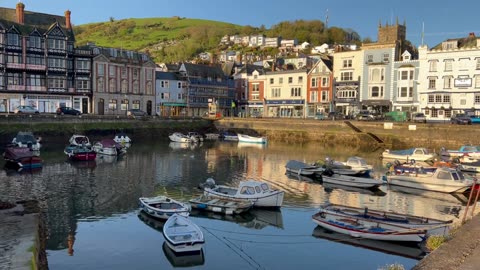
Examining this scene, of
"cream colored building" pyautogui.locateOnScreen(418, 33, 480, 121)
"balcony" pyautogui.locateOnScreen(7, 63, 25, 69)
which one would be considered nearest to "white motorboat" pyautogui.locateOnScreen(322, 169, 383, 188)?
"cream colored building" pyautogui.locateOnScreen(418, 33, 480, 121)

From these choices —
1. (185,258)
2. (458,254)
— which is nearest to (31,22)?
(185,258)

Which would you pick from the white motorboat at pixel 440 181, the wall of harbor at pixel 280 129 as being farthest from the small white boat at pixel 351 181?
the wall of harbor at pixel 280 129

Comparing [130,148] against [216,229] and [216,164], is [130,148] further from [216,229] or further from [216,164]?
[216,229]

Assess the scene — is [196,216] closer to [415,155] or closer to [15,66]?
[415,155]

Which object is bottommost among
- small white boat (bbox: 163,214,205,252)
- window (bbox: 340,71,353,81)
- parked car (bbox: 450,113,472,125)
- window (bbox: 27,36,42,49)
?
small white boat (bbox: 163,214,205,252)

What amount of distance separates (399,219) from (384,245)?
218cm

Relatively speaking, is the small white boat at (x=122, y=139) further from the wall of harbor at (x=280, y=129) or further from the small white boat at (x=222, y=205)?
the small white boat at (x=222, y=205)

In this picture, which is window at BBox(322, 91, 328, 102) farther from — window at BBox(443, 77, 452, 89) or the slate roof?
the slate roof

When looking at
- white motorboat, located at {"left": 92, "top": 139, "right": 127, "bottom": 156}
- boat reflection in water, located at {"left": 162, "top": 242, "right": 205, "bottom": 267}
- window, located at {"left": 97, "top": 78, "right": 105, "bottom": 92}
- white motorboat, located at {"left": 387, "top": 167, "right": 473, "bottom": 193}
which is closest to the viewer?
boat reflection in water, located at {"left": 162, "top": 242, "right": 205, "bottom": 267}

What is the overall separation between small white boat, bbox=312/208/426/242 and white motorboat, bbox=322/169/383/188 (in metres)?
12.5

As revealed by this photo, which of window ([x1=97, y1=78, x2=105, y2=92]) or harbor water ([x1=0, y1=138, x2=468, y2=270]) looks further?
window ([x1=97, y1=78, x2=105, y2=92])

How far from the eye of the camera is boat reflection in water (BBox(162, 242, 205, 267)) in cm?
1994

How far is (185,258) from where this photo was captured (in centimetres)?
2044

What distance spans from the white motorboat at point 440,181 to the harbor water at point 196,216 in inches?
25.1
